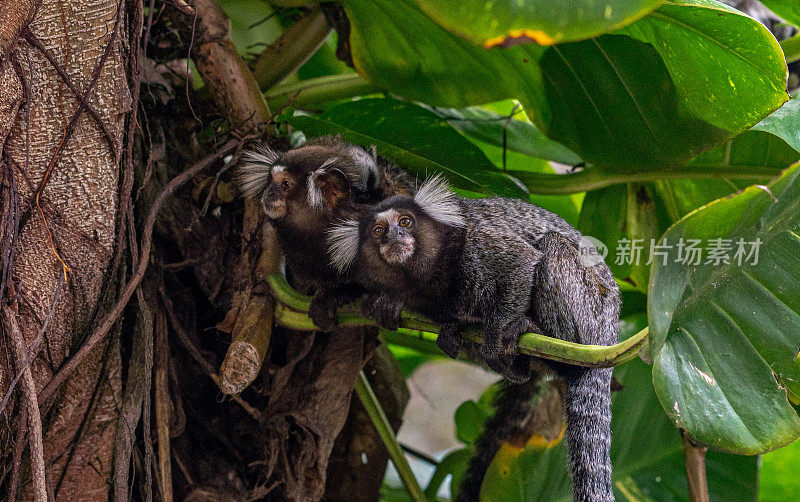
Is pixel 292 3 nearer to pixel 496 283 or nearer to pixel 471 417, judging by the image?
pixel 496 283

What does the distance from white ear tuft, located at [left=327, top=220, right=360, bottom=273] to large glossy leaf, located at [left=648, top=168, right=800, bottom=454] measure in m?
0.78

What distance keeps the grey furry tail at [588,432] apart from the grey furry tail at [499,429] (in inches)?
14.5

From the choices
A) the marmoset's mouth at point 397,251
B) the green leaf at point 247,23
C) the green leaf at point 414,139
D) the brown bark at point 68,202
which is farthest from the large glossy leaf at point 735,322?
the green leaf at point 247,23

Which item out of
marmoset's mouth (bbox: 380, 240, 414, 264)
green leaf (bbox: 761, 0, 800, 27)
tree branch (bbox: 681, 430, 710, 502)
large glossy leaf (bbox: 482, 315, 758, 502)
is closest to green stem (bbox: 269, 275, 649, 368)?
marmoset's mouth (bbox: 380, 240, 414, 264)

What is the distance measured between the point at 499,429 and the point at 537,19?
1.40 meters

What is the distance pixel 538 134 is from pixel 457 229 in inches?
34.1

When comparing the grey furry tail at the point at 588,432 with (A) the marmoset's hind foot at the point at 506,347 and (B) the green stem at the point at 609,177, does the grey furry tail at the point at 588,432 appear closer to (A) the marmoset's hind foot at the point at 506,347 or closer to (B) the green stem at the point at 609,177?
(A) the marmoset's hind foot at the point at 506,347

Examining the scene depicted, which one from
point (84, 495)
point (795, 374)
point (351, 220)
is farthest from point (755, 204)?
point (84, 495)

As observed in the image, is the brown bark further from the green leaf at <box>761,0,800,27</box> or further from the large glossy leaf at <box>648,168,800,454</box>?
the green leaf at <box>761,0,800,27</box>

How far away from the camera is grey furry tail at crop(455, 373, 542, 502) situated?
2.13 metres

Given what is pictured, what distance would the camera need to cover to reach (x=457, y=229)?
177 centimetres

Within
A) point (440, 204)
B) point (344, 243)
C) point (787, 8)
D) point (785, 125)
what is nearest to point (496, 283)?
point (440, 204)

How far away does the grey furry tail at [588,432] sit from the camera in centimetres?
167

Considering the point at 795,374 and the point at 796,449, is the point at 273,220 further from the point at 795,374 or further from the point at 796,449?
the point at 796,449
